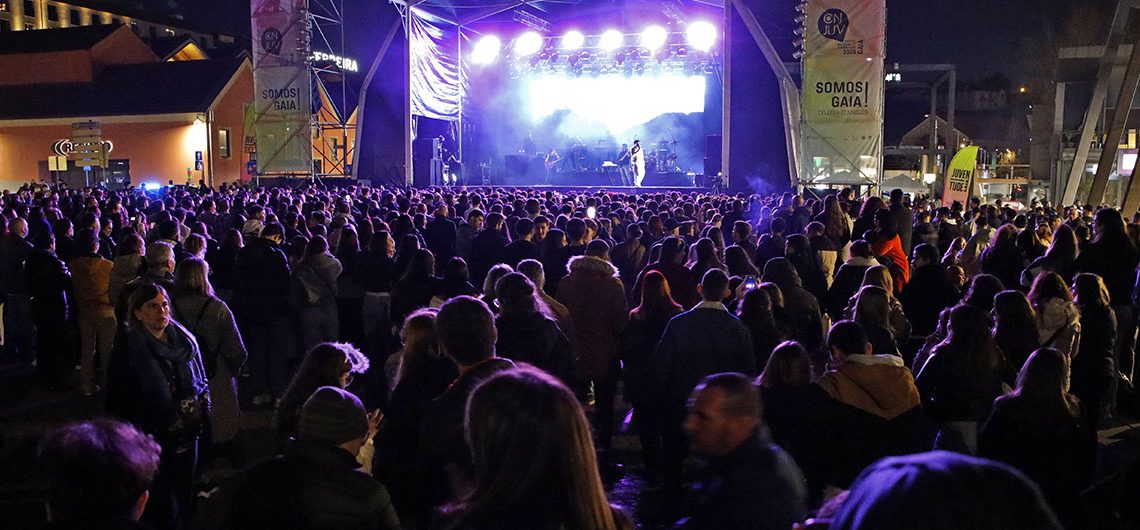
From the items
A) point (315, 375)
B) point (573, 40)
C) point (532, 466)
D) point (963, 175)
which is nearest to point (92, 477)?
point (532, 466)

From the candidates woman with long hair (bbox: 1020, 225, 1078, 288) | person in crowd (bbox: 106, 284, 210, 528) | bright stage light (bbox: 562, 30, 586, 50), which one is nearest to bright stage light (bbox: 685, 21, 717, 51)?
bright stage light (bbox: 562, 30, 586, 50)

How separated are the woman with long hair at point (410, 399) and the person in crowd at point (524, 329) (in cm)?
109

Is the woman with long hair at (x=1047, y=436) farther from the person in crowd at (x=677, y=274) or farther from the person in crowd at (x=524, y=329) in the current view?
the person in crowd at (x=677, y=274)

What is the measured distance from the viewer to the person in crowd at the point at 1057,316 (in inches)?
235

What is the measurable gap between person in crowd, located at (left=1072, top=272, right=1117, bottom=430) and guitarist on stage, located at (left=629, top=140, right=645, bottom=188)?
21.7 m

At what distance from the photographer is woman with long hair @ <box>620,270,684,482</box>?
6059 mm

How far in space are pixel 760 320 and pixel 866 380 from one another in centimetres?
148

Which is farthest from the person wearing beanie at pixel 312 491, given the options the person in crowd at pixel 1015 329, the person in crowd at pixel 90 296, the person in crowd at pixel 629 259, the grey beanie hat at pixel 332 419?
the person in crowd at pixel 629 259

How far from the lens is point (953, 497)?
1367 millimetres

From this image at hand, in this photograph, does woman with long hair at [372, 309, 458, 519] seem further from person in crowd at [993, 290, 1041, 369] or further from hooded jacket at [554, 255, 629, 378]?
person in crowd at [993, 290, 1041, 369]

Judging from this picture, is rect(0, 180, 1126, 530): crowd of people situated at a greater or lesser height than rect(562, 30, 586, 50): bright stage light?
lesser

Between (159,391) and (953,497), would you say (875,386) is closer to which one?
(953,497)

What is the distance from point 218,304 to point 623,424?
3.55 meters

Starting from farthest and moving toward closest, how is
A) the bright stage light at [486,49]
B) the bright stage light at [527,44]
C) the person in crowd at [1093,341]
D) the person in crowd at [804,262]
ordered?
the bright stage light at [486,49], the bright stage light at [527,44], the person in crowd at [804,262], the person in crowd at [1093,341]
